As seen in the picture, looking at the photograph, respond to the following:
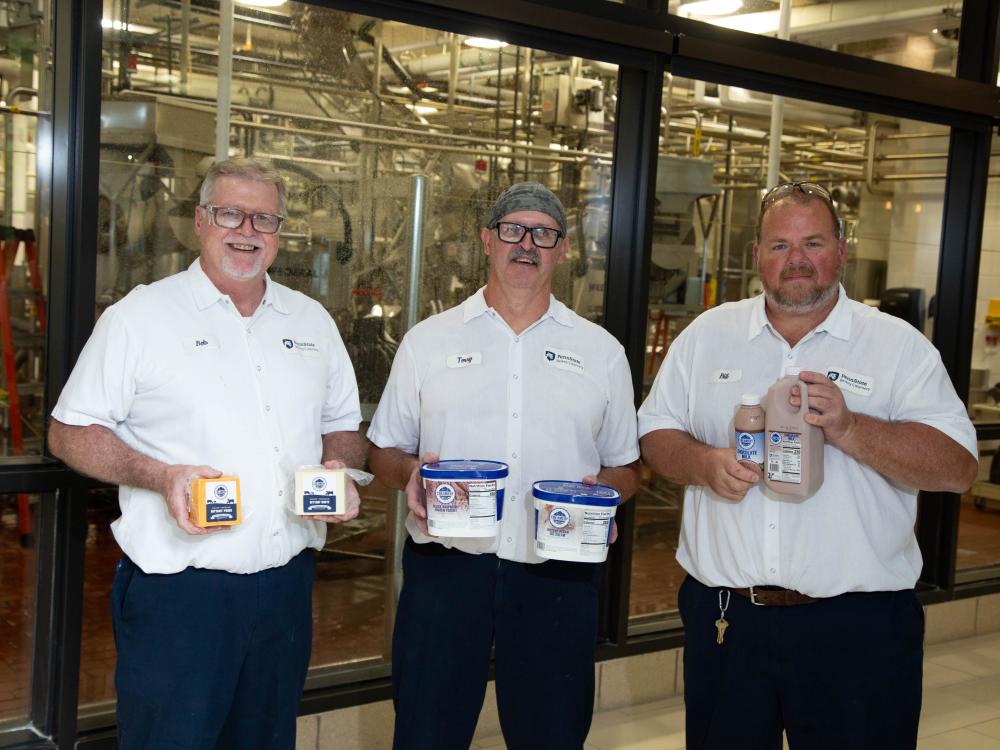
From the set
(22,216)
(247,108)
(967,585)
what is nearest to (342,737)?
(247,108)

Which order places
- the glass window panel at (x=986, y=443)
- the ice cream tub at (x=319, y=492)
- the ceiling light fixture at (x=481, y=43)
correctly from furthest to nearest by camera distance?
the glass window panel at (x=986, y=443)
the ceiling light fixture at (x=481, y=43)
the ice cream tub at (x=319, y=492)

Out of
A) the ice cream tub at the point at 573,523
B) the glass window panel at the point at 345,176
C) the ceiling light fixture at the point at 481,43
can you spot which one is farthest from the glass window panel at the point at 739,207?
the ice cream tub at the point at 573,523

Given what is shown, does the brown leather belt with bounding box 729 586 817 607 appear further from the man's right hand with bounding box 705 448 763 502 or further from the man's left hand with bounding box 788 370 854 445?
the man's left hand with bounding box 788 370 854 445

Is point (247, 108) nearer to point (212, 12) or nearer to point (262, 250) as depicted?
point (212, 12)

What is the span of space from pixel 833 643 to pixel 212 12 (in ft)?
8.29

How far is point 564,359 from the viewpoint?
Answer: 7.48 ft

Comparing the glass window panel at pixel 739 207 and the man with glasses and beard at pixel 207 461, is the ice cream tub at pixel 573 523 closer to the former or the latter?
the man with glasses and beard at pixel 207 461

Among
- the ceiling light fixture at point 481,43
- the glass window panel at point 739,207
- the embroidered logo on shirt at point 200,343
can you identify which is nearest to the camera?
the embroidered logo on shirt at point 200,343

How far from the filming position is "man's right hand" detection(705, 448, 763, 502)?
2.08m

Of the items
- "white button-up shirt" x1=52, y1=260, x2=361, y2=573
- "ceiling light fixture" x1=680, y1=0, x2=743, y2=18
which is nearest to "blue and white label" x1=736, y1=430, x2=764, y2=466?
"white button-up shirt" x1=52, y1=260, x2=361, y2=573

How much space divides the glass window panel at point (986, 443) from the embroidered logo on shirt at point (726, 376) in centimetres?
285

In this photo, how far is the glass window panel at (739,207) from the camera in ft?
14.9

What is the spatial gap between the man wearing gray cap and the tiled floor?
45.8 inches

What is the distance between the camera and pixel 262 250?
2.09m
